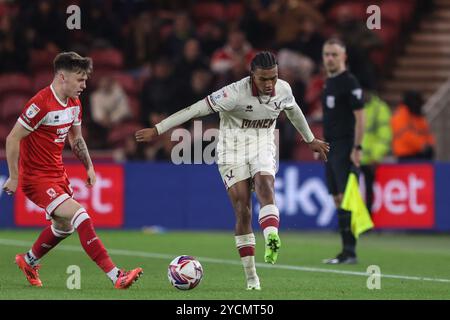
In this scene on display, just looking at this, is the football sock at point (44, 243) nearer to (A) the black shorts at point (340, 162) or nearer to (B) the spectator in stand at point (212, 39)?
(A) the black shorts at point (340, 162)

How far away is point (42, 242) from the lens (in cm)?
999

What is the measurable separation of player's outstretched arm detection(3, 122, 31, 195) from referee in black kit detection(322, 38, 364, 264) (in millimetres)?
4365

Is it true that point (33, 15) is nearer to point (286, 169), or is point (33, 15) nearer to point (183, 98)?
point (183, 98)

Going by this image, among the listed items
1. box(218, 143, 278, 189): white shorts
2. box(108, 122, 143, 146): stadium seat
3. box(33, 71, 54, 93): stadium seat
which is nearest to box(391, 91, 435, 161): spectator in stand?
box(108, 122, 143, 146): stadium seat

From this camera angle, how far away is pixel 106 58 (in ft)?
66.0

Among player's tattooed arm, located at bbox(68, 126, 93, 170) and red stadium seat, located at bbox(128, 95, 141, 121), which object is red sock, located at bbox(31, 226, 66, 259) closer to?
player's tattooed arm, located at bbox(68, 126, 93, 170)

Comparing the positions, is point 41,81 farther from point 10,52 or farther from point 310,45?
point 310,45

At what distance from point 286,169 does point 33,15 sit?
5.21 meters

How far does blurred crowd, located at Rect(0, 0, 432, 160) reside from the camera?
18844mm

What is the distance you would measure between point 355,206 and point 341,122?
0.94 metres

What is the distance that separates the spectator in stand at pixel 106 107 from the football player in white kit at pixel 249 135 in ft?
31.1

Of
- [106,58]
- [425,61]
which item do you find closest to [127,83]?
[106,58]
